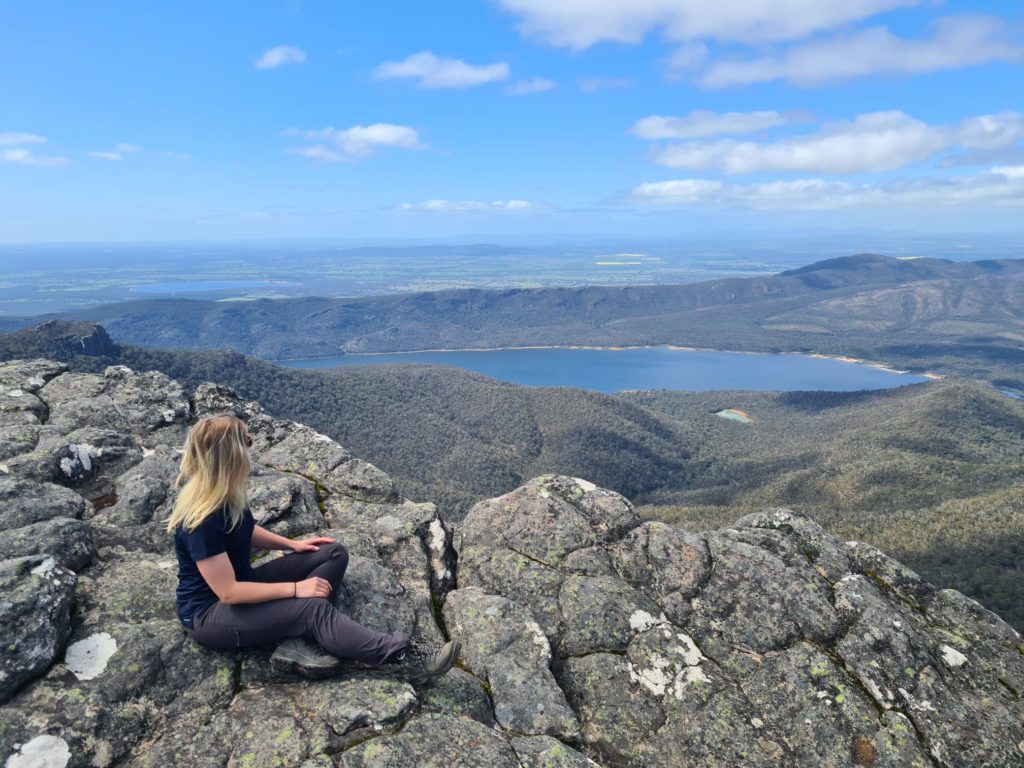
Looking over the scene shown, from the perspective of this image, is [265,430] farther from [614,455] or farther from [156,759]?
[614,455]

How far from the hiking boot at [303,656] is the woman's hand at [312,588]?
0.64m

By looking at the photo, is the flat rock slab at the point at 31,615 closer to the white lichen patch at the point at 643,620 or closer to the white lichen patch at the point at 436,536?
the white lichen patch at the point at 436,536

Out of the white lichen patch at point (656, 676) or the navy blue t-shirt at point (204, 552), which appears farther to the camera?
the white lichen patch at point (656, 676)

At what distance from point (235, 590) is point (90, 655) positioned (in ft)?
6.74

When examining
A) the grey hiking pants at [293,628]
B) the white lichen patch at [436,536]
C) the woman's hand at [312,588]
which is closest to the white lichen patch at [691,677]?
the grey hiking pants at [293,628]

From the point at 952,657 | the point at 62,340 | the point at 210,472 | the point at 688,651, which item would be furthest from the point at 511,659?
the point at 62,340

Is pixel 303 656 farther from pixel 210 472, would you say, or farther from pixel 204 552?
pixel 210 472

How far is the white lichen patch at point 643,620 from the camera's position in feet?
31.3

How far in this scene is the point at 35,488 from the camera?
33.7 feet

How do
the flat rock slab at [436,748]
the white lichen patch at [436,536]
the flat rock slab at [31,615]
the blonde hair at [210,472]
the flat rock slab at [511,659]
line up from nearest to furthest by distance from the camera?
the flat rock slab at [436,748]
the flat rock slab at [31,615]
the blonde hair at [210,472]
the flat rock slab at [511,659]
the white lichen patch at [436,536]

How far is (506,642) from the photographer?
8.95m

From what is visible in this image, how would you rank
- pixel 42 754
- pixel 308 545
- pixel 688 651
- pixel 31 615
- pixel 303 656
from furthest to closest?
pixel 688 651 < pixel 308 545 < pixel 303 656 < pixel 31 615 < pixel 42 754

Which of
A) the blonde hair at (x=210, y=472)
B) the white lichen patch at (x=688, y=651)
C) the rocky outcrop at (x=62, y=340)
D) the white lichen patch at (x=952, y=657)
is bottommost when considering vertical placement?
the rocky outcrop at (x=62, y=340)

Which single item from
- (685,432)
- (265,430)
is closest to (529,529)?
(265,430)
